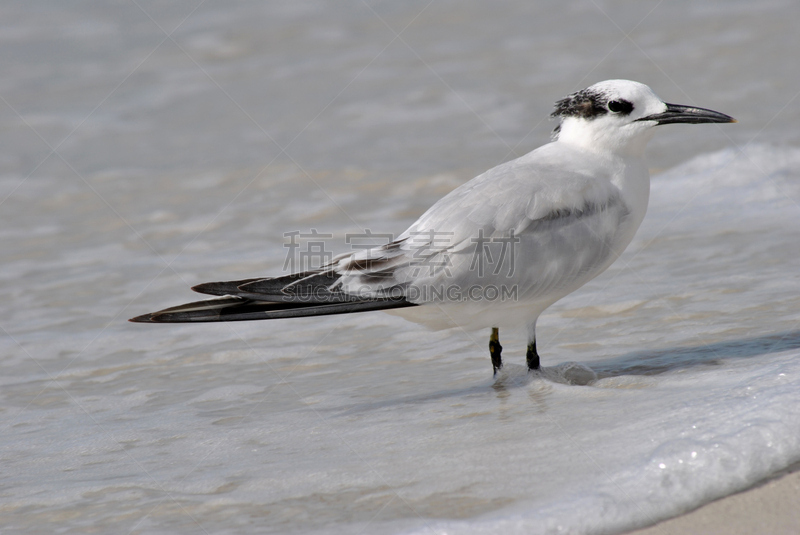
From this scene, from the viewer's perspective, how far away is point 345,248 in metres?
5.49

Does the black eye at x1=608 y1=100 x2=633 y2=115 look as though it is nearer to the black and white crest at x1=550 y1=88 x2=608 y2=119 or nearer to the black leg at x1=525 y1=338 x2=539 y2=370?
the black and white crest at x1=550 y1=88 x2=608 y2=119

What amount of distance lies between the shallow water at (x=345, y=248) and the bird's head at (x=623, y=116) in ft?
3.06

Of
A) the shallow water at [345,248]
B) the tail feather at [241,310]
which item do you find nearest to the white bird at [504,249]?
the tail feather at [241,310]

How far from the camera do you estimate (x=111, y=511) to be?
9.14 ft

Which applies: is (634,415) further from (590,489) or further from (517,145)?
(517,145)

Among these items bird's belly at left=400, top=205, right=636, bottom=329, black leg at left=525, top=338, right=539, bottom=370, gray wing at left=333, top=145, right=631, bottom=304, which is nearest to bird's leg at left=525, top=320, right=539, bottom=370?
black leg at left=525, top=338, right=539, bottom=370

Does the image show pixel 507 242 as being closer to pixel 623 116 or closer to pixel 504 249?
pixel 504 249

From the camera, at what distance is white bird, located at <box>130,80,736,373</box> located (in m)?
3.27

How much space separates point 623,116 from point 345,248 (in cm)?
234

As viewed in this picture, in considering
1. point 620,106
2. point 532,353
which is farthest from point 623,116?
point 532,353

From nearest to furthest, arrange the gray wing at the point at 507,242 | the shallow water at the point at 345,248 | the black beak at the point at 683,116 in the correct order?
the shallow water at the point at 345,248 < the gray wing at the point at 507,242 < the black beak at the point at 683,116

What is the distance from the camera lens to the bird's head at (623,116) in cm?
360

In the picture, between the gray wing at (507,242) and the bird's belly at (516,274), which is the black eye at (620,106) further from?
the bird's belly at (516,274)

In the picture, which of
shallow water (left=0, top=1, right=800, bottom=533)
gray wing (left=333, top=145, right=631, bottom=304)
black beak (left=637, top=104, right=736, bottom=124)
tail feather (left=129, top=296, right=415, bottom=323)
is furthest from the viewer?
black beak (left=637, top=104, right=736, bottom=124)
